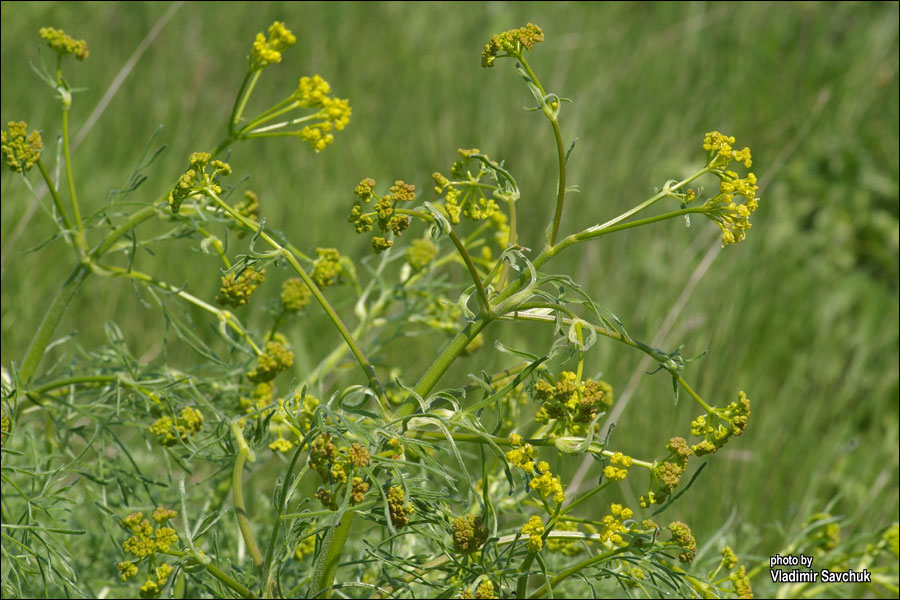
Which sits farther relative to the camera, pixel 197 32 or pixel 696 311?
pixel 197 32

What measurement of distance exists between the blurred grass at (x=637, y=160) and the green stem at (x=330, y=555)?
52.0 inches

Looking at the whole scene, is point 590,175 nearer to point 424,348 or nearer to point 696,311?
point 696,311

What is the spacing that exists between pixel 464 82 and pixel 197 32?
1131mm

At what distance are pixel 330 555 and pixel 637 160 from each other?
2.85 meters

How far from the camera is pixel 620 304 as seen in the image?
290cm

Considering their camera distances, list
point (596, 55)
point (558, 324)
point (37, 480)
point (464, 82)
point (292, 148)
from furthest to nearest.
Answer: point (596, 55), point (464, 82), point (292, 148), point (37, 480), point (558, 324)

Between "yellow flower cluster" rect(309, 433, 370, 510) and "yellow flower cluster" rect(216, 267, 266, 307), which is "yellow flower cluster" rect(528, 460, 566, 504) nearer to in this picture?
"yellow flower cluster" rect(309, 433, 370, 510)

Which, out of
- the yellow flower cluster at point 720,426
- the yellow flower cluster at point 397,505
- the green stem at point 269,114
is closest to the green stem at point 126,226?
the green stem at point 269,114

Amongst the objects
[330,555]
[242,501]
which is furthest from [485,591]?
[242,501]

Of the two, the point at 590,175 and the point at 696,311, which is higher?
the point at 590,175

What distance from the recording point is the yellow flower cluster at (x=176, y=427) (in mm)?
1154

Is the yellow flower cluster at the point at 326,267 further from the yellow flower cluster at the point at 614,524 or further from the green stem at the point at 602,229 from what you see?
the yellow flower cluster at the point at 614,524

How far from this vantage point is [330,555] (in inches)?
40.0

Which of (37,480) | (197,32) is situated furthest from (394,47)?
(37,480)
